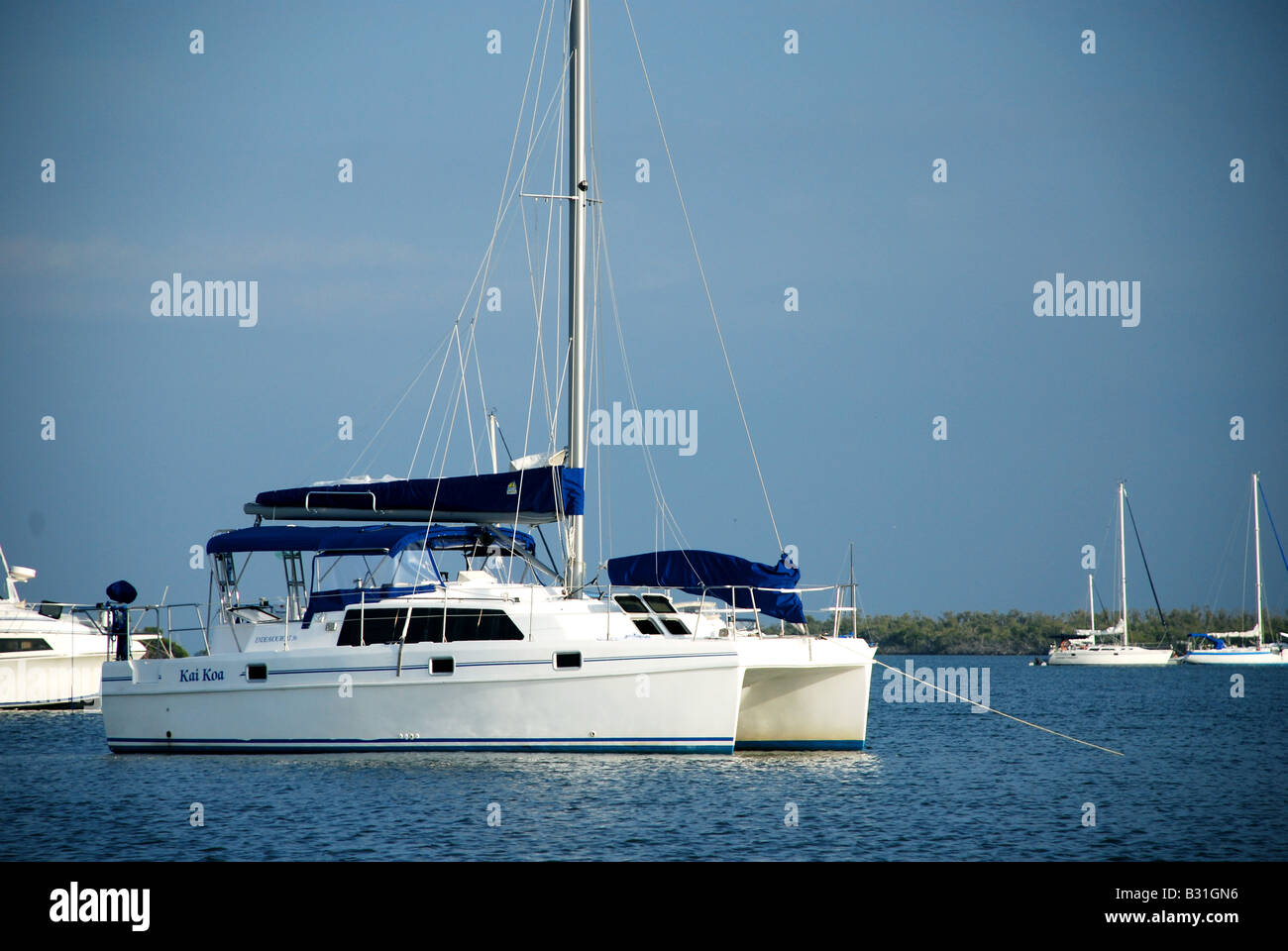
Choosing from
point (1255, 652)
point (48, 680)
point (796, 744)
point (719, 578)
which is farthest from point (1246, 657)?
point (719, 578)

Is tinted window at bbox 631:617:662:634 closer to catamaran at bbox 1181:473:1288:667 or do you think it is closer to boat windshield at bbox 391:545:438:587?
boat windshield at bbox 391:545:438:587

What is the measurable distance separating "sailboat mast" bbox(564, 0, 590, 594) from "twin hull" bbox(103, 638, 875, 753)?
221 centimetres

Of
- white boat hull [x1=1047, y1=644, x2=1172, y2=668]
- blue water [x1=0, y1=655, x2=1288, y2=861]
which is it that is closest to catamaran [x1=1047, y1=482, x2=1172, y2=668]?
white boat hull [x1=1047, y1=644, x2=1172, y2=668]

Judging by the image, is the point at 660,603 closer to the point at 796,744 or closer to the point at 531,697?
the point at 531,697

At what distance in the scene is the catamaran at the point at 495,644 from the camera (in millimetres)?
20922

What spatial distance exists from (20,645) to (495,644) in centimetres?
2260

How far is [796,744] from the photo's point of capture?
22.7 metres

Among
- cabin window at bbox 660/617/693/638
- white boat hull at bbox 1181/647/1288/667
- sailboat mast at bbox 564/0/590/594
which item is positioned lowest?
white boat hull at bbox 1181/647/1288/667

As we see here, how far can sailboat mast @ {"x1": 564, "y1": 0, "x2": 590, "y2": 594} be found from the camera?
23078 millimetres

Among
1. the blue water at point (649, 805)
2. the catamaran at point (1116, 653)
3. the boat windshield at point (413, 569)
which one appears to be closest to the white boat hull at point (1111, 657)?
the catamaran at point (1116, 653)

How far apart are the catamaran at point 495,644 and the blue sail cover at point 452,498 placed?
0.03m
